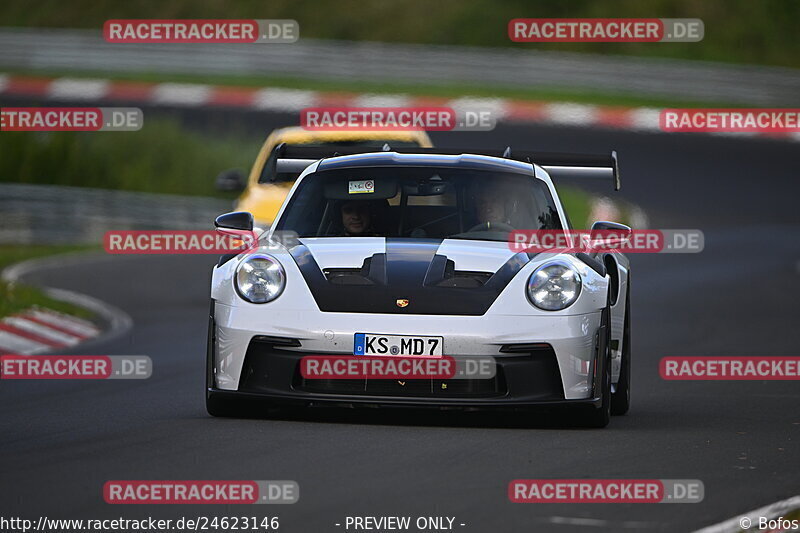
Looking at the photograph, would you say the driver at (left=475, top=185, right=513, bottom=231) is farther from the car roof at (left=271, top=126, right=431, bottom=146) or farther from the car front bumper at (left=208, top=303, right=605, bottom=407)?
the car roof at (left=271, top=126, right=431, bottom=146)

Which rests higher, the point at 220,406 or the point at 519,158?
the point at 519,158

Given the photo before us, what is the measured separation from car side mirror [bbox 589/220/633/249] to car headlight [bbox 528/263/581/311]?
0.71 m

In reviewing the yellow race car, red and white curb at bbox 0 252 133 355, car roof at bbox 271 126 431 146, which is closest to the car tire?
red and white curb at bbox 0 252 133 355

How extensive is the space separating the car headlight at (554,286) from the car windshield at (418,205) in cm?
67

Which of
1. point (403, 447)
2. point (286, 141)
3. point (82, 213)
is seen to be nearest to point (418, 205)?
point (403, 447)

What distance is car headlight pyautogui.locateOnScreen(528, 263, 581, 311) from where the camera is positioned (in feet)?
27.0

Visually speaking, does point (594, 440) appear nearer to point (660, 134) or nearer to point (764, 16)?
point (660, 134)

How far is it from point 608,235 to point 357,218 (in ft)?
4.26

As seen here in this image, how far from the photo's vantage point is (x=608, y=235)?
905 cm

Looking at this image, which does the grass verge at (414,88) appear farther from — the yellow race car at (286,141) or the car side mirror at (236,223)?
the car side mirror at (236,223)

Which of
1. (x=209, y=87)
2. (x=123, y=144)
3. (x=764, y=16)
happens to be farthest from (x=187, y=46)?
(x=764, y=16)

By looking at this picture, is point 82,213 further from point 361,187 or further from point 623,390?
point 623,390

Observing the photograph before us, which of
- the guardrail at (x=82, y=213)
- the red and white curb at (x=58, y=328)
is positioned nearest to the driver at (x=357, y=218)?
the red and white curb at (x=58, y=328)

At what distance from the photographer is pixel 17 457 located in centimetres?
716
